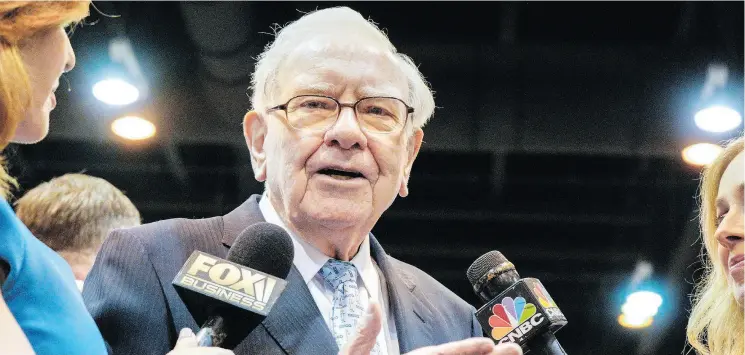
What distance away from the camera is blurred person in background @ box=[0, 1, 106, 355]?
41.2 inches

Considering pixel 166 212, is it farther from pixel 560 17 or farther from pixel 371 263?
pixel 371 263

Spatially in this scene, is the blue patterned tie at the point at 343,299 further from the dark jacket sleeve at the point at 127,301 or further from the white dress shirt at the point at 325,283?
the dark jacket sleeve at the point at 127,301

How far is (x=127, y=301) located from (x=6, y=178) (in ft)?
1.12

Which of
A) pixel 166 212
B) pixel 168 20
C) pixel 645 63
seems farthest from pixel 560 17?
pixel 166 212

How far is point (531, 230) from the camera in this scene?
607cm

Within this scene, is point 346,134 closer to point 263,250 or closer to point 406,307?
point 406,307

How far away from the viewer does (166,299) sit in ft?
4.83

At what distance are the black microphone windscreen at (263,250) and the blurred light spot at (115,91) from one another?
3194mm

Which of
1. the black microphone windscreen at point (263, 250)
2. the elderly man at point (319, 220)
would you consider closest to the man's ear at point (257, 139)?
the elderly man at point (319, 220)

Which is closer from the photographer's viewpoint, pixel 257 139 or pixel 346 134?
pixel 346 134

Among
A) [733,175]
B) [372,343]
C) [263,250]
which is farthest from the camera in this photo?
[733,175]

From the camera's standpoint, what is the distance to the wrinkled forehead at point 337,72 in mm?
1830

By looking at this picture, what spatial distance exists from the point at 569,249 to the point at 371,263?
4.74m

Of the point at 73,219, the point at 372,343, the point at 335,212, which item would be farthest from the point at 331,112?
the point at 73,219
